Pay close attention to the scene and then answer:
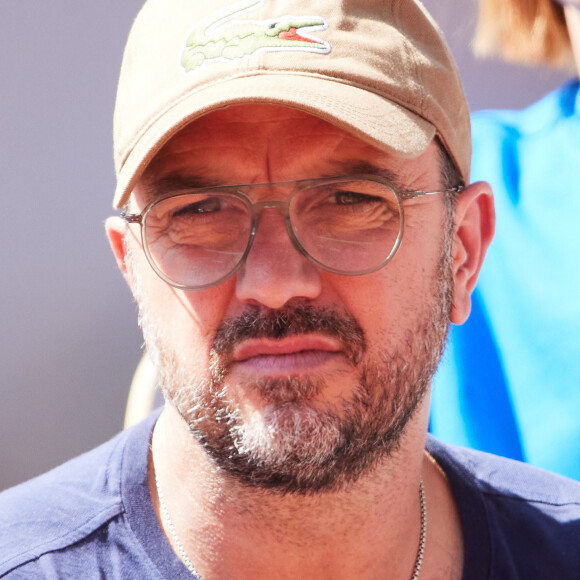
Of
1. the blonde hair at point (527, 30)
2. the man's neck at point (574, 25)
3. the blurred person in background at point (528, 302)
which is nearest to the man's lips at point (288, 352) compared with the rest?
the blurred person in background at point (528, 302)

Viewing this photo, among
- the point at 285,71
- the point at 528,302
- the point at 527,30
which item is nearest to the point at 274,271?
the point at 285,71

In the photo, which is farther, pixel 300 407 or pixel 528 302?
pixel 528 302

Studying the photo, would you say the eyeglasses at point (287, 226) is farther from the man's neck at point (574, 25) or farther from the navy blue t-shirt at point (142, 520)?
the man's neck at point (574, 25)

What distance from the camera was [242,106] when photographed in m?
1.29

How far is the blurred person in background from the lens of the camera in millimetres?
2016

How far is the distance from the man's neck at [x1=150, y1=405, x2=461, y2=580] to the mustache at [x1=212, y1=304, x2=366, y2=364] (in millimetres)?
240

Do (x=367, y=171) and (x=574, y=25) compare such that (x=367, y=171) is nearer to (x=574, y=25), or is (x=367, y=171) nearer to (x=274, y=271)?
(x=274, y=271)

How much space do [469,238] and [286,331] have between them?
518 millimetres

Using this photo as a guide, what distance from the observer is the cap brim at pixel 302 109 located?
47.1 inches

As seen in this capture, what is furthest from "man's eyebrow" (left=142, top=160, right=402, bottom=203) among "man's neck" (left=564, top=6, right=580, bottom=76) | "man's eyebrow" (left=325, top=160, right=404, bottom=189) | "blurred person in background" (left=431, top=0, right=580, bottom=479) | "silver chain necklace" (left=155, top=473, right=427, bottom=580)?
"man's neck" (left=564, top=6, right=580, bottom=76)

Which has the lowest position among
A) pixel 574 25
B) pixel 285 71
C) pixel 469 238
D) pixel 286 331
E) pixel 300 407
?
pixel 300 407

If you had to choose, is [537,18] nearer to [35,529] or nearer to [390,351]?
[390,351]

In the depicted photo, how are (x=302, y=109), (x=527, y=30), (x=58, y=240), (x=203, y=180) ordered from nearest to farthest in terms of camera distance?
1. (x=302, y=109)
2. (x=203, y=180)
3. (x=527, y=30)
4. (x=58, y=240)

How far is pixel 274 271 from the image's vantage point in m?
1.23
